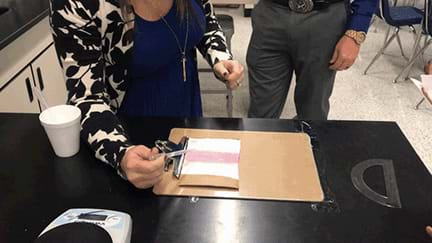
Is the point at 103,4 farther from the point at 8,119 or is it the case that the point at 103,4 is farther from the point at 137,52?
the point at 8,119

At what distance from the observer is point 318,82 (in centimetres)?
190

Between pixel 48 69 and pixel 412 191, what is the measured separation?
6.24 ft

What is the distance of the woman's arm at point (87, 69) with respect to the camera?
0.98m

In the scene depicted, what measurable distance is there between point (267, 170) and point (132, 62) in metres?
0.47

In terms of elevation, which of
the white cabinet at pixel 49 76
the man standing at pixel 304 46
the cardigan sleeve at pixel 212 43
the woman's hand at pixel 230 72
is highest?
the cardigan sleeve at pixel 212 43

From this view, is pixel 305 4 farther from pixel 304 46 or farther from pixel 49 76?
pixel 49 76

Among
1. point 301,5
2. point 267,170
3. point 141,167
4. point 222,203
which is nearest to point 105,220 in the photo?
point 141,167

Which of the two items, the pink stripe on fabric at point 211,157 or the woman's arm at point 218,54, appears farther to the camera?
the woman's arm at point 218,54

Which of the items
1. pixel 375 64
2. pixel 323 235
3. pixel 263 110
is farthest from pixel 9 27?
pixel 375 64

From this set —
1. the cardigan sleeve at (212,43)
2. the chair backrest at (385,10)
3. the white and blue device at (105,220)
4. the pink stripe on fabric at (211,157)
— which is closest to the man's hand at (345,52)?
the cardigan sleeve at (212,43)

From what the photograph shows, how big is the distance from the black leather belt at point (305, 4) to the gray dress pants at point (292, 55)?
18mm

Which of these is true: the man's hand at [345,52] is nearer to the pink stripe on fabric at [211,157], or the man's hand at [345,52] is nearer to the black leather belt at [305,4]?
the black leather belt at [305,4]

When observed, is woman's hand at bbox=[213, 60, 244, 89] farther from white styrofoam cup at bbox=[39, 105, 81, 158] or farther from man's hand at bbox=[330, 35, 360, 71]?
man's hand at bbox=[330, 35, 360, 71]

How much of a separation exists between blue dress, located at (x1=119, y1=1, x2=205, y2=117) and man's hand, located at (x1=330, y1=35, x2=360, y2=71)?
72 centimetres
